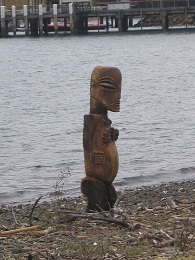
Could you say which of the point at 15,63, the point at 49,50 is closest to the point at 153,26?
the point at 49,50

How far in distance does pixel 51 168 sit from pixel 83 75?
37829 millimetres

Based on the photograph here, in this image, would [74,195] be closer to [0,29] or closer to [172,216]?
[172,216]

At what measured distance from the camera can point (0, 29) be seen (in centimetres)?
10356

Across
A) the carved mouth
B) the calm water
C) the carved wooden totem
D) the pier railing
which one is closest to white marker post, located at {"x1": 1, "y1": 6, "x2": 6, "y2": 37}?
the pier railing

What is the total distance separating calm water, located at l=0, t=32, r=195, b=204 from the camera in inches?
802

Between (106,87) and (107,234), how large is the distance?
2.47 metres

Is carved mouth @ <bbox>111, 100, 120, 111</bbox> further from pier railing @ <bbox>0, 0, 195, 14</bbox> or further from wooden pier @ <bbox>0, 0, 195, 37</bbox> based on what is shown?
pier railing @ <bbox>0, 0, 195, 14</bbox>

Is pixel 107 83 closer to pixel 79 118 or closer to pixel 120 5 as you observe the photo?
pixel 79 118

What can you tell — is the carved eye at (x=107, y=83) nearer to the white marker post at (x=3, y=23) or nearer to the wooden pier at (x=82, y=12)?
the wooden pier at (x=82, y=12)

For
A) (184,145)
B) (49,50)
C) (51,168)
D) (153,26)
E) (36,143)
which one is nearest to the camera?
(51,168)

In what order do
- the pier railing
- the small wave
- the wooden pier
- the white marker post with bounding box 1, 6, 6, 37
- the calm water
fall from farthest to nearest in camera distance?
the white marker post with bounding box 1, 6, 6, 37 → the pier railing → the wooden pier → the calm water → the small wave

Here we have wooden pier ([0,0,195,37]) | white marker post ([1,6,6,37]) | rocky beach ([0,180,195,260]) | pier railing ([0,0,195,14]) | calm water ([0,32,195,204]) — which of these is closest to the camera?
rocky beach ([0,180,195,260])

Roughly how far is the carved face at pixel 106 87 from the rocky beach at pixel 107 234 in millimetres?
1467

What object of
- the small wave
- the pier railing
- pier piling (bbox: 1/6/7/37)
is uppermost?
the small wave
